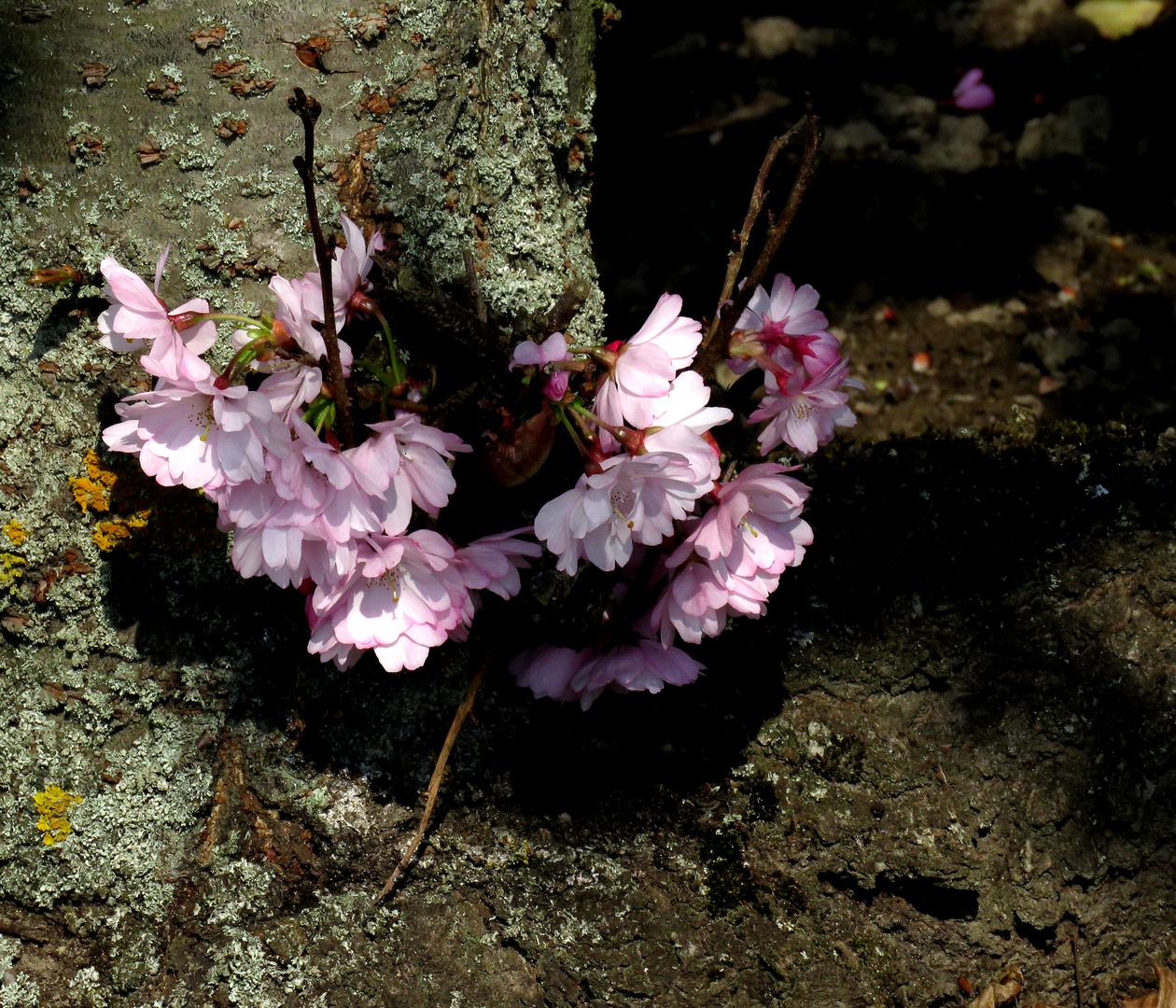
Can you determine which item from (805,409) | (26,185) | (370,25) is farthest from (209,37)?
(805,409)

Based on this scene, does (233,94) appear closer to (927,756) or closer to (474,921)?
(474,921)

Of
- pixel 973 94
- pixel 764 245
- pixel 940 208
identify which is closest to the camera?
pixel 764 245

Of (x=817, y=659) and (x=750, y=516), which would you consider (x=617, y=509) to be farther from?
(x=817, y=659)

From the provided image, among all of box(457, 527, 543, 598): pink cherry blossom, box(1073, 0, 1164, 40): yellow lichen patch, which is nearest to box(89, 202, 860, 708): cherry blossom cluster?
box(457, 527, 543, 598): pink cherry blossom

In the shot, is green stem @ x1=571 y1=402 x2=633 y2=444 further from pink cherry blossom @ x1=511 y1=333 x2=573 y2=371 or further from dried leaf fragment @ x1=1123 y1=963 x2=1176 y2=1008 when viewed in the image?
dried leaf fragment @ x1=1123 y1=963 x2=1176 y2=1008

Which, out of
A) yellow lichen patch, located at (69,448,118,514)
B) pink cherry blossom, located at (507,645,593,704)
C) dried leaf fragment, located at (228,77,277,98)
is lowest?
pink cherry blossom, located at (507,645,593,704)
